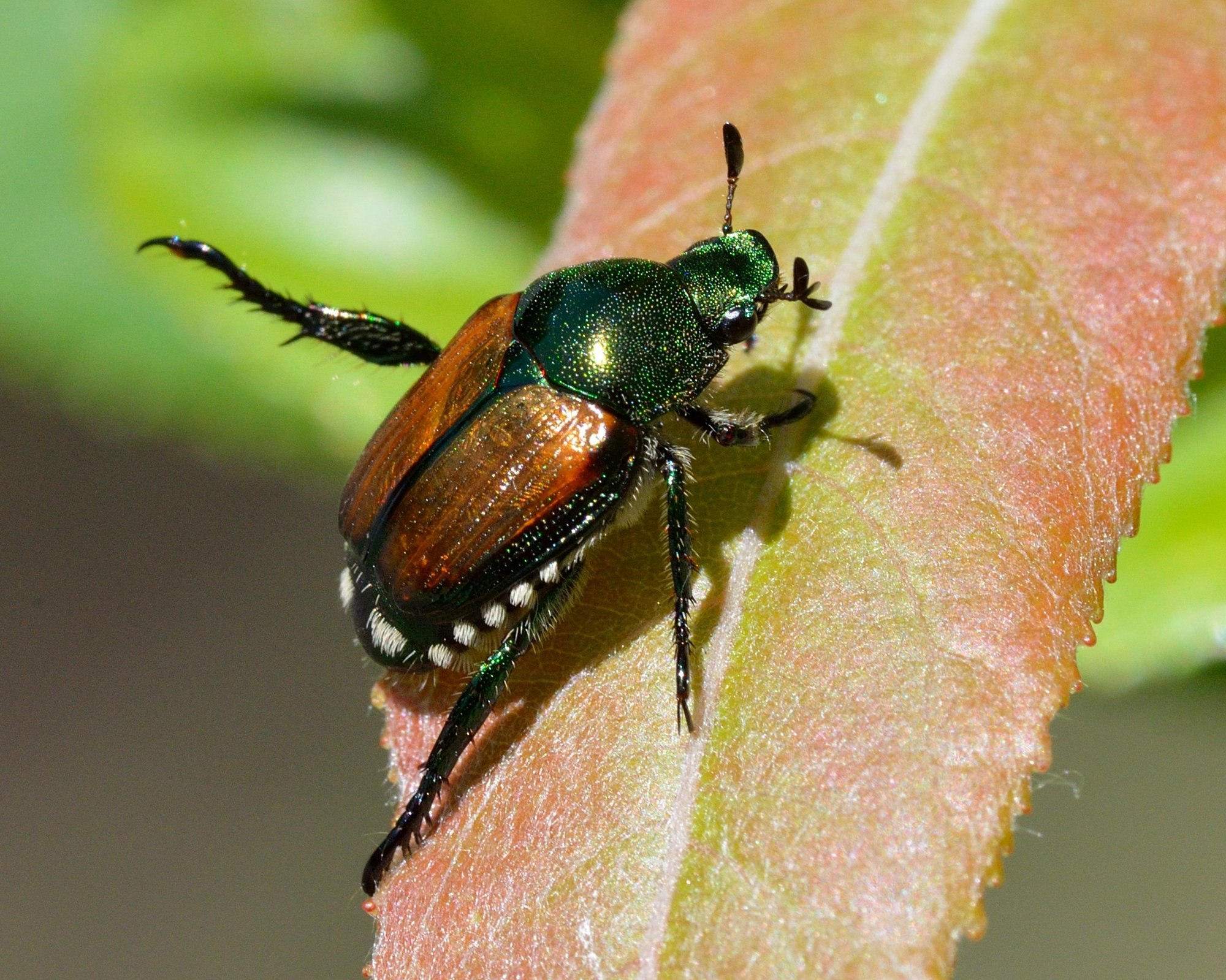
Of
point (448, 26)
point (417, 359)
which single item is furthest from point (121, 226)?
point (417, 359)

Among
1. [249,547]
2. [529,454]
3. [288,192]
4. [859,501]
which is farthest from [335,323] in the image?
[249,547]

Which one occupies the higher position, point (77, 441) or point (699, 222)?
point (699, 222)

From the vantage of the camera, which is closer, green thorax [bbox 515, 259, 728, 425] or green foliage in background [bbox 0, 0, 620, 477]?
green thorax [bbox 515, 259, 728, 425]

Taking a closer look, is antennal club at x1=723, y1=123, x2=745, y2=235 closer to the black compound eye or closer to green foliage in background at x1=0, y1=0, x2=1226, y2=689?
the black compound eye

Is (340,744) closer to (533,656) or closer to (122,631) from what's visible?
(122,631)

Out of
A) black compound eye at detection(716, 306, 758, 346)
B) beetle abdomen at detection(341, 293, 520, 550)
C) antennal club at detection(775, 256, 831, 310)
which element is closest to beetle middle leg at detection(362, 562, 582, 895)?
beetle abdomen at detection(341, 293, 520, 550)

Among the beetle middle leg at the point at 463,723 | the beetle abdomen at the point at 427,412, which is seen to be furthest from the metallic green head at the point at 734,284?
the beetle middle leg at the point at 463,723

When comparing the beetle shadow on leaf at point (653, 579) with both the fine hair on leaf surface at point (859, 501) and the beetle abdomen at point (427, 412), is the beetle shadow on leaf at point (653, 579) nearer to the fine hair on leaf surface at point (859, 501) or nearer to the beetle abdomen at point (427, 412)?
the fine hair on leaf surface at point (859, 501)
